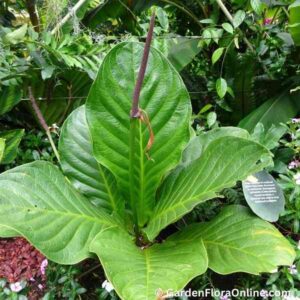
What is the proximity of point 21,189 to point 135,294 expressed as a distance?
0.41 m

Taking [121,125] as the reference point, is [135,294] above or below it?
below

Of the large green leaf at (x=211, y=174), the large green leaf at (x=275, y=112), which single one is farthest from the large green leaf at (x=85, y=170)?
the large green leaf at (x=275, y=112)

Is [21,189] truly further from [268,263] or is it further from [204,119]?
[204,119]

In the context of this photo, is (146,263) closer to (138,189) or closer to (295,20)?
(138,189)

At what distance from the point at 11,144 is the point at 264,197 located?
891mm

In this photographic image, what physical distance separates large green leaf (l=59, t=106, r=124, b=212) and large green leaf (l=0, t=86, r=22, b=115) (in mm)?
492

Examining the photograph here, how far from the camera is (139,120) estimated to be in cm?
105

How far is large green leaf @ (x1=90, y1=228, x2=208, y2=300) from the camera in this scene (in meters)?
0.80

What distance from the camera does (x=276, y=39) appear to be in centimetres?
164

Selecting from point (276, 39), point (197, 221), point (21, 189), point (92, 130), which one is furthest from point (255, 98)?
point (21, 189)

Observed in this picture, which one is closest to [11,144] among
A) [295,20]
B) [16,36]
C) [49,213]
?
[16,36]

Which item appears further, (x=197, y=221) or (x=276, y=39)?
(x=276, y=39)

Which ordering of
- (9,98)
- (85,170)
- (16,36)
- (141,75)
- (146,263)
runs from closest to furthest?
(141,75)
(146,263)
(85,170)
(16,36)
(9,98)

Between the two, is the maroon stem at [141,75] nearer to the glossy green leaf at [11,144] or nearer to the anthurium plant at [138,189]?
the anthurium plant at [138,189]
